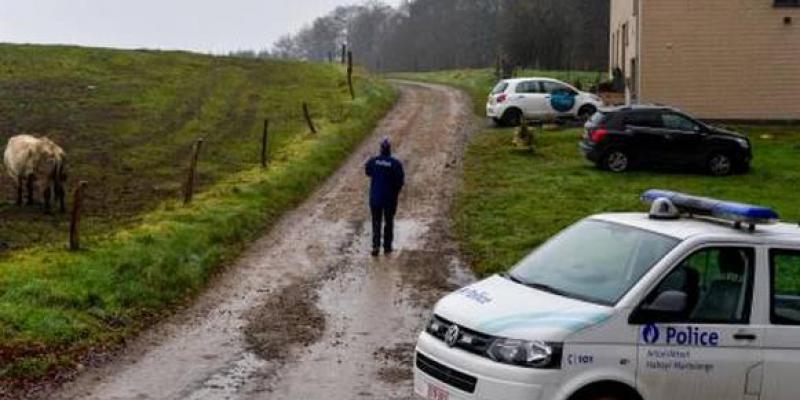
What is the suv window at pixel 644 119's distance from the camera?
27.1 metres

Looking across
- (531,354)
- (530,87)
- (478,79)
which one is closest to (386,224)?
(531,354)

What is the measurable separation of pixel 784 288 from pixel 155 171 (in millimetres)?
20627

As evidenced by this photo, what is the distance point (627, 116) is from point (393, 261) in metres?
11.9

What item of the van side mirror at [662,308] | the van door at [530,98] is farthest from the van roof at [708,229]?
the van door at [530,98]

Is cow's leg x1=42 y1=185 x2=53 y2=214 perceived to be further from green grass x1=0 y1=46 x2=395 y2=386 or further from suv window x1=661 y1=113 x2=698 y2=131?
suv window x1=661 y1=113 x2=698 y2=131

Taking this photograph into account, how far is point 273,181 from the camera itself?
23469mm

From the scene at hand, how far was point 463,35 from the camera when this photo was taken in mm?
114625

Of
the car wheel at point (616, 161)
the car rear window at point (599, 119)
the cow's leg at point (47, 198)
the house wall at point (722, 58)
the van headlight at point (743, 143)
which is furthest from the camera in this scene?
the house wall at point (722, 58)

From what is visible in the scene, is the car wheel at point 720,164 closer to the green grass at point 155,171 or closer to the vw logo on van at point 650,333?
the green grass at point 155,171

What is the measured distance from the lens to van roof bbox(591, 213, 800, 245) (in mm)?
7980

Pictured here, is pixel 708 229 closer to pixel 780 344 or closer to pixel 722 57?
pixel 780 344

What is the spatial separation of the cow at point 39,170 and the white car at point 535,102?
17405 mm

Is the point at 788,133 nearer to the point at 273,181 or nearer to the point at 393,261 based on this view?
the point at 273,181

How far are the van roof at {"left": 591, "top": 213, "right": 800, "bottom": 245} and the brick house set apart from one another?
29.3 metres
